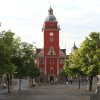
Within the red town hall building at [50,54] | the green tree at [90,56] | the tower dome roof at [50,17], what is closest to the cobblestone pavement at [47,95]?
the green tree at [90,56]

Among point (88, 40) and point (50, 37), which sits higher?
point (50, 37)

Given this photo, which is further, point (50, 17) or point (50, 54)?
point (50, 17)

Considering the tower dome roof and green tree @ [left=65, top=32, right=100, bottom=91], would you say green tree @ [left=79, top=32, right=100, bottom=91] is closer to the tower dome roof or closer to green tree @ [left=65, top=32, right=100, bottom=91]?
green tree @ [left=65, top=32, right=100, bottom=91]

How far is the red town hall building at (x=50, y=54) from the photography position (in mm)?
169625

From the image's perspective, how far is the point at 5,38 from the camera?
4934cm

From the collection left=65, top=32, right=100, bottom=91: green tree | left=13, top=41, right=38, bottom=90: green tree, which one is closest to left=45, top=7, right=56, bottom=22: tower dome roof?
left=13, top=41, right=38, bottom=90: green tree

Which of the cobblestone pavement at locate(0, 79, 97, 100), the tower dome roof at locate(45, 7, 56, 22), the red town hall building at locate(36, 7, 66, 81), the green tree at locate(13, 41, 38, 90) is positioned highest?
the tower dome roof at locate(45, 7, 56, 22)

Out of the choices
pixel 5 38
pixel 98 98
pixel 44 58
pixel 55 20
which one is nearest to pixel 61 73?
pixel 44 58

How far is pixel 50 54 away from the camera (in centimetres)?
17388

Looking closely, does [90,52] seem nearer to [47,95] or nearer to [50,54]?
[47,95]

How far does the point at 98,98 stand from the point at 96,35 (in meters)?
39.8

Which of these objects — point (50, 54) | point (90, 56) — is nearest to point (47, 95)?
point (90, 56)

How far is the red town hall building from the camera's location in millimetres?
169625

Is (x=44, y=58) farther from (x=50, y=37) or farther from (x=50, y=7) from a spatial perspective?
(x=50, y=7)
